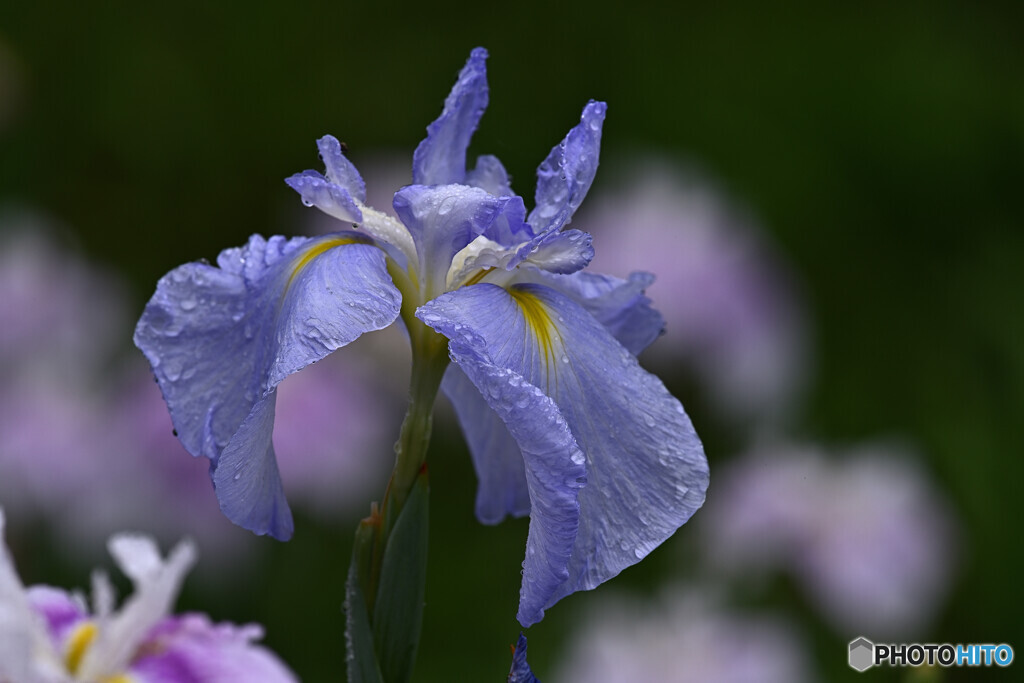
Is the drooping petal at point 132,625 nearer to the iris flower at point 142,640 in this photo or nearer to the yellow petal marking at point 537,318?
the iris flower at point 142,640

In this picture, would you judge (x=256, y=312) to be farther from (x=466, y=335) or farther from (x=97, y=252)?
(x=97, y=252)

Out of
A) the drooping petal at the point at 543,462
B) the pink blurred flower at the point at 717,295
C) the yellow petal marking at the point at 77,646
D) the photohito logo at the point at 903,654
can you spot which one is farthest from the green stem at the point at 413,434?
the pink blurred flower at the point at 717,295

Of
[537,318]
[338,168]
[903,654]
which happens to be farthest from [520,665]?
[903,654]

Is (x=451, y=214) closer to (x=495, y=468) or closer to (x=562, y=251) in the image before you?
(x=562, y=251)

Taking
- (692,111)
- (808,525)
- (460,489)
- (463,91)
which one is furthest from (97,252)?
(463,91)

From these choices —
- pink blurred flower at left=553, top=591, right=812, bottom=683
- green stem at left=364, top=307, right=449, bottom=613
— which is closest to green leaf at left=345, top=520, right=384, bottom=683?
green stem at left=364, top=307, right=449, bottom=613

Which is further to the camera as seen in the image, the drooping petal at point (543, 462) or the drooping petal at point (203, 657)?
the drooping petal at point (203, 657)

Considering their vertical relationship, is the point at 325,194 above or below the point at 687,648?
above
